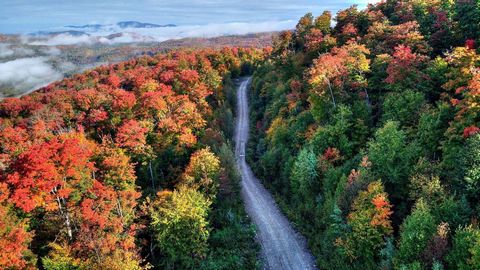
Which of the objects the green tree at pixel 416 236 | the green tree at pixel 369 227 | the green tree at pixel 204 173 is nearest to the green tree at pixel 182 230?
the green tree at pixel 204 173

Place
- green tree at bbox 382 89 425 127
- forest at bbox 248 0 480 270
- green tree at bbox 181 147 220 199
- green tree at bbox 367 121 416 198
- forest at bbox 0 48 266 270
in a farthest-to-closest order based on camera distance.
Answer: green tree at bbox 181 147 220 199, green tree at bbox 382 89 425 127, forest at bbox 0 48 266 270, green tree at bbox 367 121 416 198, forest at bbox 248 0 480 270

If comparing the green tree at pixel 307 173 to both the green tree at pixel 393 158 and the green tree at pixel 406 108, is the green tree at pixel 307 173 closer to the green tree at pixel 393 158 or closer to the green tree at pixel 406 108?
the green tree at pixel 393 158

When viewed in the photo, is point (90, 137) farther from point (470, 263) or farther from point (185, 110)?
point (470, 263)

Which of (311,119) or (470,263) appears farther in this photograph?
(311,119)

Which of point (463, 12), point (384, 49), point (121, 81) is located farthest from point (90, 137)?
point (463, 12)

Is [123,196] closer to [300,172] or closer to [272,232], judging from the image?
[272,232]

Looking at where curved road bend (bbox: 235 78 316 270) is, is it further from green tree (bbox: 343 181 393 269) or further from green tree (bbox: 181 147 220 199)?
green tree (bbox: 181 147 220 199)

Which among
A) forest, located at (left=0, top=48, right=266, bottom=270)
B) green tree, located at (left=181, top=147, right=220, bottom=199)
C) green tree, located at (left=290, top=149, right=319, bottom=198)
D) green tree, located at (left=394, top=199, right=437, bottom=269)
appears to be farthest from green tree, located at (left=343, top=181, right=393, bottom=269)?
green tree, located at (left=181, top=147, right=220, bottom=199)
